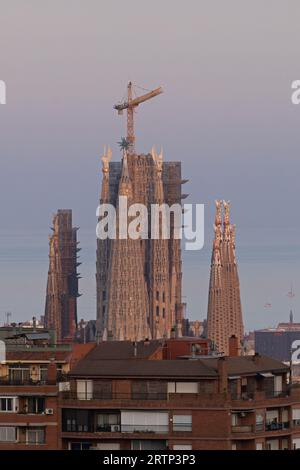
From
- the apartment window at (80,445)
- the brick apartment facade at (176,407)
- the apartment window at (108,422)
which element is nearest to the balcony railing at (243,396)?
the brick apartment facade at (176,407)

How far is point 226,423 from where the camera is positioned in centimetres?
5769

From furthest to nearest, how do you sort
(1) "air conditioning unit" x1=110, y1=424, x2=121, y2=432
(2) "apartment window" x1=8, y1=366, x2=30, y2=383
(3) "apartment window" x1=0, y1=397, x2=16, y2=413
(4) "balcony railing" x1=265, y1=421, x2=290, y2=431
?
1. (2) "apartment window" x1=8, y1=366, x2=30, y2=383
2. (3) "apartment window" x1=0, y1=397, x2=16, y2=413
3. (4) "balcony railing" x1=265, y1=421, x2=290, y2=431
4. (1) "air conditioning unit" x1=110, y1=424, x2=121, y2=432

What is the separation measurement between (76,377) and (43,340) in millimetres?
10262

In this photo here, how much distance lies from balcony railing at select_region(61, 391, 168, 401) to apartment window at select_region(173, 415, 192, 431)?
0.83 m

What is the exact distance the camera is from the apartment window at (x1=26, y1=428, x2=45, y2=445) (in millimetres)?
59566

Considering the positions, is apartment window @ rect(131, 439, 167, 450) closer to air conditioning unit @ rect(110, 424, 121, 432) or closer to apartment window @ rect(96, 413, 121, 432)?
air conditioning unit @ rect(110, 424, 121, 432)

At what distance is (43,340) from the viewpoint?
231ft

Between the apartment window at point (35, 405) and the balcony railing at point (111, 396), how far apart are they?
0.63 metres

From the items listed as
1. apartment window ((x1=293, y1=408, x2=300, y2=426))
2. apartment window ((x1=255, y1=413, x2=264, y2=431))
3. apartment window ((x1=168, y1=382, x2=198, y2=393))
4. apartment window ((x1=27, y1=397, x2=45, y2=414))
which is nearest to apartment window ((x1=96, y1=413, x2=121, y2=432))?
apartment window ((x1=168, y1=382, x2=198, y2=393))
